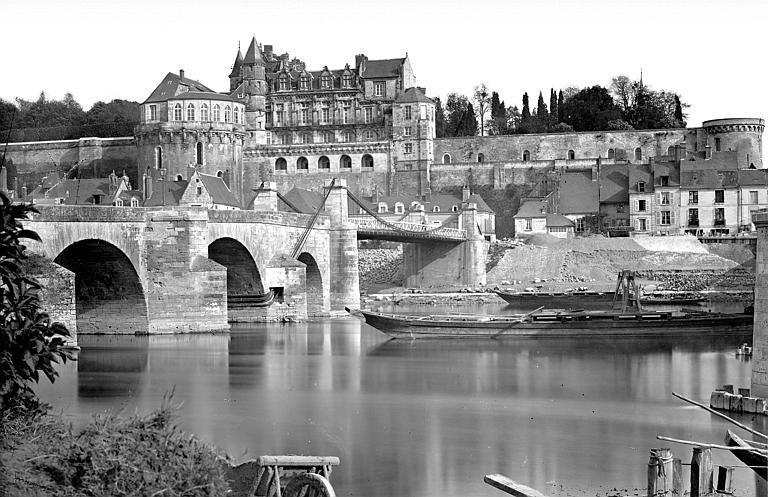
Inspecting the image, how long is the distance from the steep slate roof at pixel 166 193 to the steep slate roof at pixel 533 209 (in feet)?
87.7

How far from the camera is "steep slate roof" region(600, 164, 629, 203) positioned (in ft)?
310

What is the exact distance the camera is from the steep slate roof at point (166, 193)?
7875 cm

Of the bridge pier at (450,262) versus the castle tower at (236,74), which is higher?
the castle tower at (236,74)

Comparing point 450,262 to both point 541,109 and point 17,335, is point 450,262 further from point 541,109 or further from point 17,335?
point 17,335

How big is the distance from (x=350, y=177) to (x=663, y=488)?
89.1 m

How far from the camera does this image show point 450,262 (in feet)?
262

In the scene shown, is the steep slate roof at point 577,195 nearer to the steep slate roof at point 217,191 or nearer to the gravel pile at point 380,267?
the gravel pile at point 380,267

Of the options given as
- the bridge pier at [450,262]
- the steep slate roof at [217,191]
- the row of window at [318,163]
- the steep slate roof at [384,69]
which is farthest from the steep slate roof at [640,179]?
the steep slate roof at [217,191]

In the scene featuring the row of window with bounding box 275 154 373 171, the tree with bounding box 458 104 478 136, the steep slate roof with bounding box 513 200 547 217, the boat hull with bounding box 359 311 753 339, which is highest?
the tree with bounding box 458 104 478 136

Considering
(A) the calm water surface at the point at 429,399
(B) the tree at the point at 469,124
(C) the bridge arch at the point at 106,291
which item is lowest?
(A) the calm water surface at the point at 429,399

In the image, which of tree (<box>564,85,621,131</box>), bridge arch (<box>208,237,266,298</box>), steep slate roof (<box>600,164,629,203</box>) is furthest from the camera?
tree (<box>564,85,621,131</box>)

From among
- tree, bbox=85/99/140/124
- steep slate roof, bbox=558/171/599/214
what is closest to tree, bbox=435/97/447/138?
steep slate roof, bbox=558/171/599/214

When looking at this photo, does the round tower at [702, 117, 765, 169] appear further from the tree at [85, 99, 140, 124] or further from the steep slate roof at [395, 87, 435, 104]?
the tree at [85, 99, 140, 124]

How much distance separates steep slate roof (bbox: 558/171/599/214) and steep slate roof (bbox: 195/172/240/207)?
26099 millimetres
